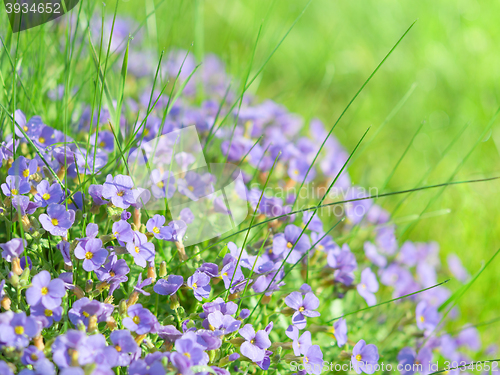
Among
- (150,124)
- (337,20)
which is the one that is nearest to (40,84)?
(150,124)

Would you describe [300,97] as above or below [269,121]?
above

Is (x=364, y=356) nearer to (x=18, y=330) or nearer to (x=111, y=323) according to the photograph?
(x=111, y=323)

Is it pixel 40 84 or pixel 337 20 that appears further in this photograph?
pixel 337 20

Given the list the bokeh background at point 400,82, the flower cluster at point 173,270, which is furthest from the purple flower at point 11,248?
the bokeh background at point 400,82

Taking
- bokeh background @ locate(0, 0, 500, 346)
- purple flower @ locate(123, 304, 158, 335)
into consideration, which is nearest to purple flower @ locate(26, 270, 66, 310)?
purple flower @ locate(123, 304, 158, 335)

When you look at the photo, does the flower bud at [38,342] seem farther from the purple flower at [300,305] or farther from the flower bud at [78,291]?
the purple flower at [300,305]

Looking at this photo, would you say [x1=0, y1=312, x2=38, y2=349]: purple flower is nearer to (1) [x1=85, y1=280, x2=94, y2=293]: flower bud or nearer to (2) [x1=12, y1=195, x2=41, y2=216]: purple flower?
(1) [x1=85, y1=280, x2=94, y2=293]: flower bud

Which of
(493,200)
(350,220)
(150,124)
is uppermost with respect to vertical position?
(493,200)

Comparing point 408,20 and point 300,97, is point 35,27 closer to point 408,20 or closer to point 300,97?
point 300,97
